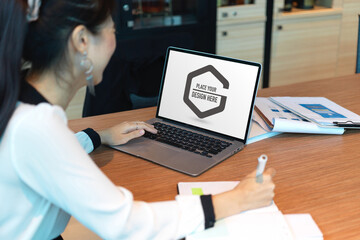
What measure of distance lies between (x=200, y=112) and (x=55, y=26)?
0.59 m

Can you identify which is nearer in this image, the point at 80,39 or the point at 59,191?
the point at 59,191

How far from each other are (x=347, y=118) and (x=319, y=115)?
0.09 meters

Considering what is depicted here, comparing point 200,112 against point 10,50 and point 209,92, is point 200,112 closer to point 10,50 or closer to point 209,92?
point 209,92

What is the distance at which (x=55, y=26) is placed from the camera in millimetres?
850

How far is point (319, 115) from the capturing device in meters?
1.37

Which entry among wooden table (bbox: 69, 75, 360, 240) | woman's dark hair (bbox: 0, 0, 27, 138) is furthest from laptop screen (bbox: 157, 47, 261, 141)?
A: woman's dark hair (bbox: 0, 0, 27, 138)

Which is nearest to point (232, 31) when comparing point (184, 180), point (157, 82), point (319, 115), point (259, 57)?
point (259, 57)

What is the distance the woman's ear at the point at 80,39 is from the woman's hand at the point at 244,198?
0.43m

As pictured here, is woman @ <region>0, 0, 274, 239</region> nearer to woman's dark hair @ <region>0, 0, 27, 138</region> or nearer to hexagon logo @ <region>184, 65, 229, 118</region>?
woman's dark hair @ <region>0, 0, 27, 138</region>

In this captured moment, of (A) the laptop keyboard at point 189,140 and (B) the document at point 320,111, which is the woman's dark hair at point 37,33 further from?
(B) the document at point 320,111

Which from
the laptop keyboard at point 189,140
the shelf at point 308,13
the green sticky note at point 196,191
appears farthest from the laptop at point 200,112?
the shelf at point 308,13

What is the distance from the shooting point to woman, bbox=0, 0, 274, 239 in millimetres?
747

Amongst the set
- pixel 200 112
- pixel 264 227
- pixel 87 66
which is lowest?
pixel 264 227

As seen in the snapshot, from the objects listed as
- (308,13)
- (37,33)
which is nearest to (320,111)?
(37,33)
